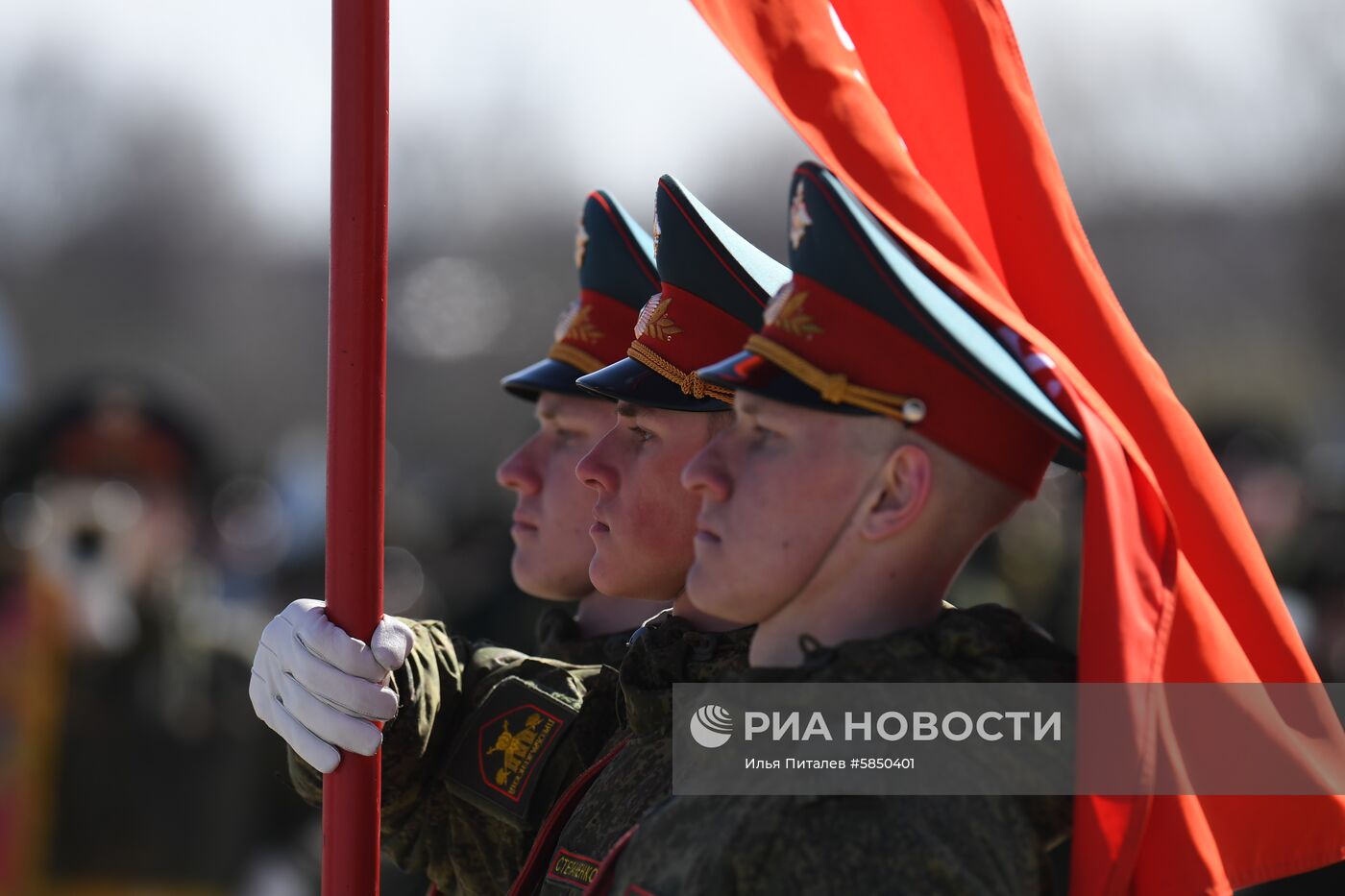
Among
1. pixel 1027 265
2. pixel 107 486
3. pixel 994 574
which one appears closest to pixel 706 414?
pixel 1027 265

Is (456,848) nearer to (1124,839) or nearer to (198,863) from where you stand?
(1124,839)

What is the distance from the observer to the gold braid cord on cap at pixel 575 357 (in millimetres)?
4133

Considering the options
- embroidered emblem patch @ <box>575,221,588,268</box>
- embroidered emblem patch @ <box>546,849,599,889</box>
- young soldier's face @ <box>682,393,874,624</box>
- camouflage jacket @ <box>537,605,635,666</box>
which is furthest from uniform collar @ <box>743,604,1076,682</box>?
embroidered emblem patch @ <box>575,221,588,268</box>

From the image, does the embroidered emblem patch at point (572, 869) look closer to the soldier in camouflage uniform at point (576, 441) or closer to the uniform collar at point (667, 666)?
the uniform collar at point (667, 666)

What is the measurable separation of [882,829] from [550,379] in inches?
78.6

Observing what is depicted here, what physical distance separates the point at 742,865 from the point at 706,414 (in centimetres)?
115

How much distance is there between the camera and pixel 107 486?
820cm

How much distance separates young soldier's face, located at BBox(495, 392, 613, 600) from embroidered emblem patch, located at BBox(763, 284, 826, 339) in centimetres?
142

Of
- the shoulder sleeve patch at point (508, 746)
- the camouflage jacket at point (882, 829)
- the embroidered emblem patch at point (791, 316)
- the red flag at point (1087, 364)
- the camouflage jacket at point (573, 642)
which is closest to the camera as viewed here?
the camouflage jacket at point (882, 829)

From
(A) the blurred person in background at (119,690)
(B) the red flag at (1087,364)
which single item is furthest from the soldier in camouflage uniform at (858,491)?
(A) the blurred person in background at (119,690)

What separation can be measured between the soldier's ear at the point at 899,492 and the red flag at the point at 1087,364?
0.24 meters

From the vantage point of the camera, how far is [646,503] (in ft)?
10.9

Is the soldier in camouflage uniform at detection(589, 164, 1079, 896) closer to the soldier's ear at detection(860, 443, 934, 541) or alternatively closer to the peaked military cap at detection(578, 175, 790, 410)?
the soldier's ear at detection(860, 443, 934, 541)

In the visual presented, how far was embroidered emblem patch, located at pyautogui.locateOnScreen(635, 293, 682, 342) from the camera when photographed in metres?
3.30
